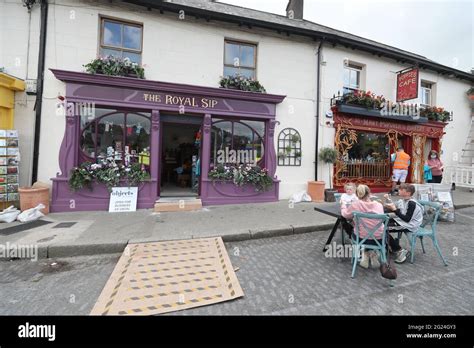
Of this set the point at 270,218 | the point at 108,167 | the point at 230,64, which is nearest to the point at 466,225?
the point at 270,218

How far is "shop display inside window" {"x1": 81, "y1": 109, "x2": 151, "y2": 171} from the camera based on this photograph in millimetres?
6703

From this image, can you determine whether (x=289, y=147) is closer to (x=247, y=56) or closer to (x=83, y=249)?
(x=247, y=56)

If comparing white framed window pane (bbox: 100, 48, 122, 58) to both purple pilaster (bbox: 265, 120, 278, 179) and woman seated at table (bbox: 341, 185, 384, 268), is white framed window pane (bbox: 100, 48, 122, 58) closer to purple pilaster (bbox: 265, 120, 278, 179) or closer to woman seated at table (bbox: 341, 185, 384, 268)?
purple pilaster (bbox: 265, 120, 278, 179)

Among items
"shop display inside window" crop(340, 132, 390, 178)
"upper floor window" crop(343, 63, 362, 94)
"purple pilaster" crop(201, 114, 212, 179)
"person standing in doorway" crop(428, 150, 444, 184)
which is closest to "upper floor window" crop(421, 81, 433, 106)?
"shop display inside window" crop(340, 132, 390, 178)

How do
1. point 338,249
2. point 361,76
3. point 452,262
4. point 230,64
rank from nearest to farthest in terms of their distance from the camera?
1. point 452,262
2. point 338,249
3. point 230,64
4. point 361,76

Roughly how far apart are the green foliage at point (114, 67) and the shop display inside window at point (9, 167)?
269cm

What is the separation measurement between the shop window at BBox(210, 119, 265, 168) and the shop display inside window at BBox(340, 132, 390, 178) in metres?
3.70

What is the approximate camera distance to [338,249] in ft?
14.5

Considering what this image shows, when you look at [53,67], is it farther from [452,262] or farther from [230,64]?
[452,262]

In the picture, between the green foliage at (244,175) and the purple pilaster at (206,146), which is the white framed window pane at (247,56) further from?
the green foliage at (244,175)

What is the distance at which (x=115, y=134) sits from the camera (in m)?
6.91

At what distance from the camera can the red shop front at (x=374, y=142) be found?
9055mm
